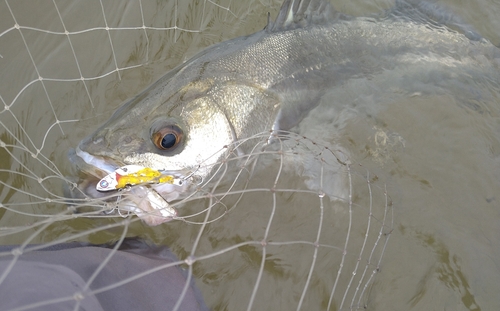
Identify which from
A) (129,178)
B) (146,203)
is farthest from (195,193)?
(129,178)

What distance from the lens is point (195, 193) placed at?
8.20ft

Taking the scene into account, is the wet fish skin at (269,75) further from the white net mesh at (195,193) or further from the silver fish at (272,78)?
the white net mesh at (195,193)

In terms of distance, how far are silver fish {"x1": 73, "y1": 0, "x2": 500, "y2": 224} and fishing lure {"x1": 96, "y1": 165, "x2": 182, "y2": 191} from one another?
0.18 ft

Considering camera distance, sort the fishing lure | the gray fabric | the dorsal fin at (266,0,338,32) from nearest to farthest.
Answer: the gray fabric → the fishing lure → the dorsal fin at (266,0,338,32)

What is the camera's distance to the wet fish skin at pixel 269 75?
2471 mm

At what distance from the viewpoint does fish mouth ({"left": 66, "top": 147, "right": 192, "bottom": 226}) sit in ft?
7.48

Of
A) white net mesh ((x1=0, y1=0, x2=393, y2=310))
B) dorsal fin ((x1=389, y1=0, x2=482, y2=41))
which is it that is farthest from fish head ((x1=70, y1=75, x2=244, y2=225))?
dorsal fin ((x1=389, y1=0, x2=482, y2=41))

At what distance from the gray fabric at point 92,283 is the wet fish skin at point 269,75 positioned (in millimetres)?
600

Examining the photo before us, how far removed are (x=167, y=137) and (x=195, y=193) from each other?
0.40m

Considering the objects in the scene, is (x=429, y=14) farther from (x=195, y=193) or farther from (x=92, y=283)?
(x=92, y=283)

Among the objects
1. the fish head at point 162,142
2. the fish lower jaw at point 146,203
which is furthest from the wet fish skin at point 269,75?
the fish lower jaw at point 146,203

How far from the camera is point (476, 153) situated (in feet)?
11.0

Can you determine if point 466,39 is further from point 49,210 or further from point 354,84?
point 49,210

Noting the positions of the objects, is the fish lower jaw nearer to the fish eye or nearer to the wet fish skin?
the wet fish skin
